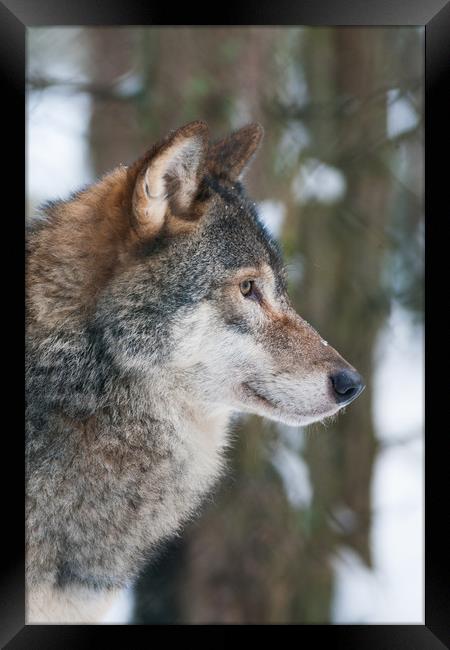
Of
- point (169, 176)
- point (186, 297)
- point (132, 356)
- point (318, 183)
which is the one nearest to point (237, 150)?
point (169, 176)

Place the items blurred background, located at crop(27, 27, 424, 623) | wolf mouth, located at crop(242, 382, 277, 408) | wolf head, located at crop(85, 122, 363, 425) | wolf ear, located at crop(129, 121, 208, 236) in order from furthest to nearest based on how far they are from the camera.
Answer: blurred background, located at crop(27, 27, 424, 623), wolf mouth, located at crop(242, 382, 277, 408), wolf head, located at crop(85, 122, 363, 425), wolf ear, located at crop(129, 121, 208, 236)

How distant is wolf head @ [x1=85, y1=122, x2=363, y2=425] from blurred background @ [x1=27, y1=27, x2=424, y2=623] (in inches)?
44.2

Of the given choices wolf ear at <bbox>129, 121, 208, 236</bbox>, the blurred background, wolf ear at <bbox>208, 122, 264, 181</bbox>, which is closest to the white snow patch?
the blurred background

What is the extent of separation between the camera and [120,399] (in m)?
2.52

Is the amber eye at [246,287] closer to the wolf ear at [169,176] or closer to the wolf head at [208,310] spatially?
the wolf head at [208,310]

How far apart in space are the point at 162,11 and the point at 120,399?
136 cm

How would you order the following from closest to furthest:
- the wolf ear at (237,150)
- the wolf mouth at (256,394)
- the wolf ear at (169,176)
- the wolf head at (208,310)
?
the wolf ear at (169,176)
the wolf head at (208,310)
the wolf mouth at (256,394)
the wolf ear at (237,150)

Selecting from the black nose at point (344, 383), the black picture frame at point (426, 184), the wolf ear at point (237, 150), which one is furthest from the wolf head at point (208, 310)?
the black picture frame at point (426, 184)

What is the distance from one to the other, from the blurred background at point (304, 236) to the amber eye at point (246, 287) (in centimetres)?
125

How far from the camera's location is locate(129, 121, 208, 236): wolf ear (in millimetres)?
2252

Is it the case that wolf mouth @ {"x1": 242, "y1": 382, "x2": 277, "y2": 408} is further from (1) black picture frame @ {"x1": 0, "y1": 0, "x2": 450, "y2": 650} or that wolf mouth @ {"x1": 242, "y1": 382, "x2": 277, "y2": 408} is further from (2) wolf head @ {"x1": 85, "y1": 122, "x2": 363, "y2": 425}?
(1) black picture frame @ {"x1": 0, "y1": 0, "x2": 450, "y2": 650}

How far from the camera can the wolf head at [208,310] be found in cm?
244

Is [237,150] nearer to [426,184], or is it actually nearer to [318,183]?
[426,184]

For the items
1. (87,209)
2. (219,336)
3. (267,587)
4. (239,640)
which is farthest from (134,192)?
(267,587)
